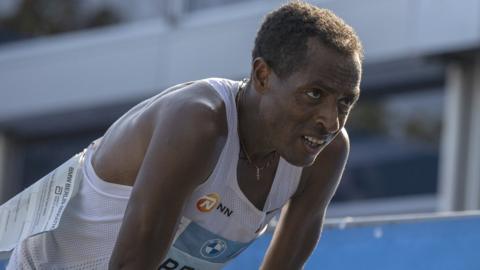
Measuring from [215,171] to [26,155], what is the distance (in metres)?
10.7

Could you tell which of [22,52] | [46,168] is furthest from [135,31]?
[46,168]

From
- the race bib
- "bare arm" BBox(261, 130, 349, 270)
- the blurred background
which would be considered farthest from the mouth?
the blurred background

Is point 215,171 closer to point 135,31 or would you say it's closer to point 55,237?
point 55,237

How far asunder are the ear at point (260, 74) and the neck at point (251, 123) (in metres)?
0.03

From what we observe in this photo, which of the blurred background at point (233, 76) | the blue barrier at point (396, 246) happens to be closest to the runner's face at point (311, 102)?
the blue barrier at point (396, 246)

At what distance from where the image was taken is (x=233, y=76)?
10898 millimetres

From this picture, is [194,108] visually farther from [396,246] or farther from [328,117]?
[396,246]

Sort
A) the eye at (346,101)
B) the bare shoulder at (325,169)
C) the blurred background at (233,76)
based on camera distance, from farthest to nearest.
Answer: the blurred background at (233,76) < the bare shoulder at (325,169) < the eye at (346,101)

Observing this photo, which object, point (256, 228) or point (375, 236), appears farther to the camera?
point (375, 236)

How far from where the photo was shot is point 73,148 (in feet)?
43.7

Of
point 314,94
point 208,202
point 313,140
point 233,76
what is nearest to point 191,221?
point 208,202

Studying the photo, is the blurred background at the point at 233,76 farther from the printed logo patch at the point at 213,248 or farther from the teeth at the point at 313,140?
the teeth at the point at 313,140

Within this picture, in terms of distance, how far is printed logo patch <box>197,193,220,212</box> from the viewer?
3.22 metres

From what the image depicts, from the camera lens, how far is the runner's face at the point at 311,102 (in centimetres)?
301
